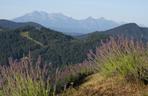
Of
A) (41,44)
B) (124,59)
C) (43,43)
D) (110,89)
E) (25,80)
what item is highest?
(124,59)

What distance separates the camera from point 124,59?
775 cm

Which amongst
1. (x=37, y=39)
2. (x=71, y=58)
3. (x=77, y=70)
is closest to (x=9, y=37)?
(x=37, y=39)

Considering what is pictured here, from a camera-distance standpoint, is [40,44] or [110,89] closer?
[110,89]

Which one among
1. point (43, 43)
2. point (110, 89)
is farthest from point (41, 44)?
point (110, 89)

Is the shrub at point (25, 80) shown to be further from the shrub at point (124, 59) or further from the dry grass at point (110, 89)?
the shrub at point (124, 59)

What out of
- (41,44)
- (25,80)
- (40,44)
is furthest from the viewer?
(41,44)

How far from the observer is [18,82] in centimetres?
679

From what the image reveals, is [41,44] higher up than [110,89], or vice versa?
[110,89]

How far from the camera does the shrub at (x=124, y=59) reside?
7.45 m

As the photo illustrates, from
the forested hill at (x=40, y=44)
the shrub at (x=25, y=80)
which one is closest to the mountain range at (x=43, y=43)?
the forested hill at (x=40, y=44)

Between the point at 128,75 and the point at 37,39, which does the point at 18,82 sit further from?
the point at 37,39

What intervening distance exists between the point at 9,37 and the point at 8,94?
437ft

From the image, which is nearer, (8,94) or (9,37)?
(8,94)

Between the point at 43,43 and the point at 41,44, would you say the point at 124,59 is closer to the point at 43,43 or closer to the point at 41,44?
the point at 41,44
